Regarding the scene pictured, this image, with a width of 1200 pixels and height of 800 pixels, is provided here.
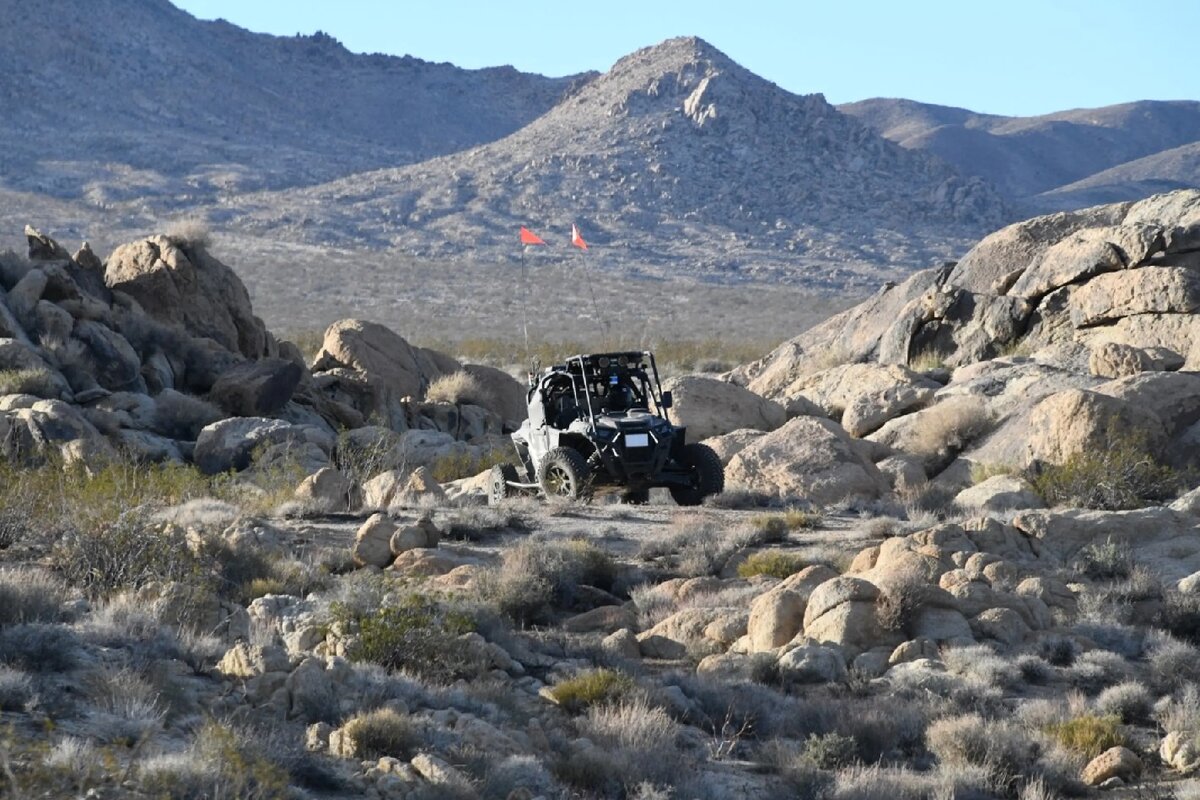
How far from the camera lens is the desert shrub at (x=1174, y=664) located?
12.0m

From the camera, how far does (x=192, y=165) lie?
113 meters

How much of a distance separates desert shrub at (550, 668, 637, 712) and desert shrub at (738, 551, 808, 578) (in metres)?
4.57

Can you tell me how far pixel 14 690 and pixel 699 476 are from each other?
1191 cm

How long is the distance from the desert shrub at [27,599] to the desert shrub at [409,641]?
6.33 feet

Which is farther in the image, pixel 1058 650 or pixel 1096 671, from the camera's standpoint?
pixel 1058 650

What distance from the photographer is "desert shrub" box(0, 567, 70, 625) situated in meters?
10.8

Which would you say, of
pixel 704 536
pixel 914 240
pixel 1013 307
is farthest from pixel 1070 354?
pixel 914 240

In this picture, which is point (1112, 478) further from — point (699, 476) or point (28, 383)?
point (28, 383)

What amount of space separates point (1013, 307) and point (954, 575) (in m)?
16.0

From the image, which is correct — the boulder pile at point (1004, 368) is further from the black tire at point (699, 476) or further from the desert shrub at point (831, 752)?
the desert shrub at point (831, 752)

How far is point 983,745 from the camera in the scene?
1011 cm

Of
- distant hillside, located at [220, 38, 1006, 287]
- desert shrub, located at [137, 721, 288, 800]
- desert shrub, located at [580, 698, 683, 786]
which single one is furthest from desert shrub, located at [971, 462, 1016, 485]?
distant hillside, located at [220, 38, 1006, 287]

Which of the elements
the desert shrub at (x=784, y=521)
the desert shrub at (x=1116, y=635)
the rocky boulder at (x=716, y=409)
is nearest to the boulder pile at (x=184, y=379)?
the rocky boulder at (x=716, y=409)

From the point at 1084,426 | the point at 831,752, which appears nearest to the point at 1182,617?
the point at 831,752
